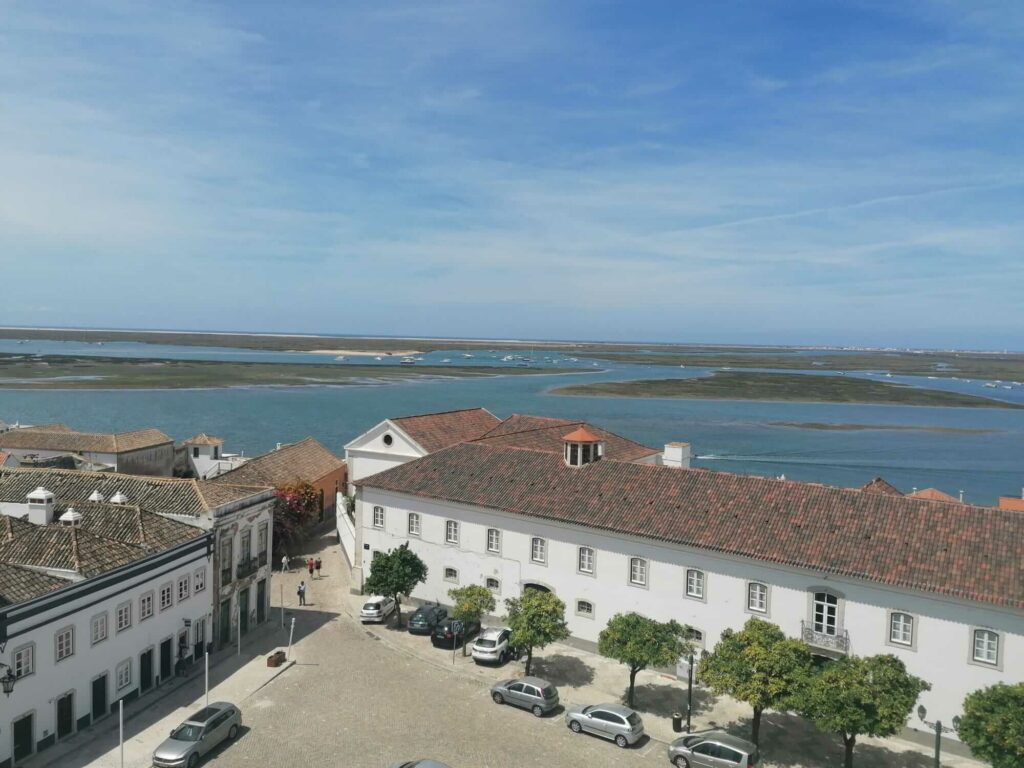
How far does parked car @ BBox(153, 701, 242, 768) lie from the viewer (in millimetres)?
23812

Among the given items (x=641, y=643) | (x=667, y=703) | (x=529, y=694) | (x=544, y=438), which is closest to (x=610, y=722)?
(x=641, y=643)

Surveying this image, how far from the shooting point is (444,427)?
52.8 m

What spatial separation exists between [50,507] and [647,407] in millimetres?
118631

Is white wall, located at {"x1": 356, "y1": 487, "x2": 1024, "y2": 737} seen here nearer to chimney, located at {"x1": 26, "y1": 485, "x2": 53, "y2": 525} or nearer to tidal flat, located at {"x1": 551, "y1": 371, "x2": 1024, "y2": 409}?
chimney, located at {"x1": 26, "y1": 485, "x2": 53, "y2": 525}

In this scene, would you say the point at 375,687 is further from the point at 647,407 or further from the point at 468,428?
the point at 647,407

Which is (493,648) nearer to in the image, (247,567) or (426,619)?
(426,619)

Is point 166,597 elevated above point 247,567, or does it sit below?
above

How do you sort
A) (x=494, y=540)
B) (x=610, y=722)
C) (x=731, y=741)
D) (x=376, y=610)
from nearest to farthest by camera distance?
(x=731, y=741)
(x=610, y=722)
(x=494, y=540)
(x=376, y=610)

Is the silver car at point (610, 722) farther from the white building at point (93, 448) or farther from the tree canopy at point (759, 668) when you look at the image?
the white building at point (93, 448)

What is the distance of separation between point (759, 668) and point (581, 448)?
48.3 feet

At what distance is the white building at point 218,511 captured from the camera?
33656 millimetres

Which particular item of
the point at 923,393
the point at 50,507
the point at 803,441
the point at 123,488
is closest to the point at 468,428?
the point at 123,488

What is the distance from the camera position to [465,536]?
37844 millimetres

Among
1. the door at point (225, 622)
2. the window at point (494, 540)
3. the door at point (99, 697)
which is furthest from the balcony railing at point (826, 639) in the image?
the door at point (99, 697)
